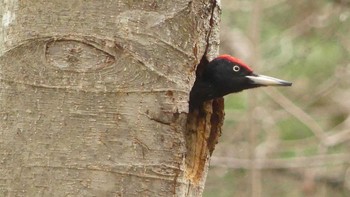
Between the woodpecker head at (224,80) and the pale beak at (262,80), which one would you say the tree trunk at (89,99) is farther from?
the pale beak at (262,80)

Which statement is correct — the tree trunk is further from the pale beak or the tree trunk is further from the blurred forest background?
the blurred forest background

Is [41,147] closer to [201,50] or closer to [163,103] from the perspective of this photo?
[163,103]

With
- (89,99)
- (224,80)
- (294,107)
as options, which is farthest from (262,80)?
(294,107)

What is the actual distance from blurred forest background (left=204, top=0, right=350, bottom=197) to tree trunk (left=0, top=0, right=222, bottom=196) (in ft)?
10.2

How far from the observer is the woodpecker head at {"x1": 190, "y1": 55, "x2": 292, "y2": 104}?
2.75 m

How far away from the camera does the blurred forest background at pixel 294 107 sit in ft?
17.7

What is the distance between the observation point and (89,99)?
A: 215 centimetres

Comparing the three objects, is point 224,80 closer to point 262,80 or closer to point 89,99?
point 262,80

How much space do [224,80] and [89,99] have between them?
90cm

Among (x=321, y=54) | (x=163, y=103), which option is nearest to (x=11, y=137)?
(x=163, y=103)

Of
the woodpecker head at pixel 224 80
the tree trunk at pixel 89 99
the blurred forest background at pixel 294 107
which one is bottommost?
the tree trunk at pixel 89 99

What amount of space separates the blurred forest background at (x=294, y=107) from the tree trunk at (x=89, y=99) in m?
3.09

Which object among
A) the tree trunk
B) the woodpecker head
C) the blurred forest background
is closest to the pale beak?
the woodpecker head

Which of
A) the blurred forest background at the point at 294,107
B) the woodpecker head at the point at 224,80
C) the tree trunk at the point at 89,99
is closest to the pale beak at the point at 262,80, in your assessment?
the woodpecker head at the point at 224,80
